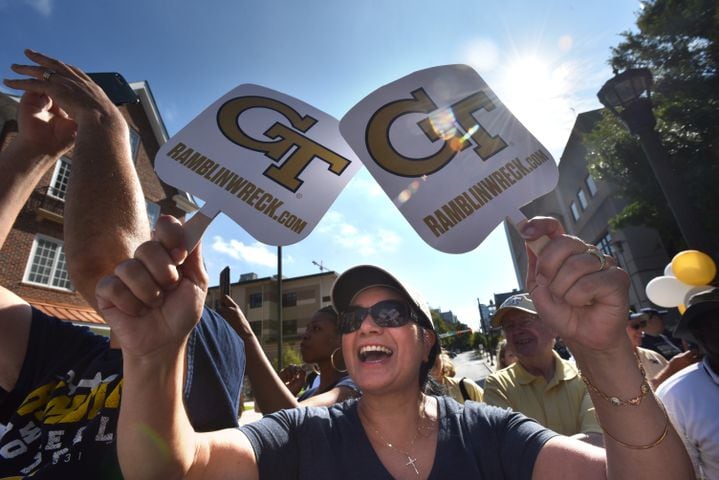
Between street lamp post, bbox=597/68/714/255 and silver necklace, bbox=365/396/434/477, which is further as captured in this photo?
street lamp post, bbox=597/68/714/255

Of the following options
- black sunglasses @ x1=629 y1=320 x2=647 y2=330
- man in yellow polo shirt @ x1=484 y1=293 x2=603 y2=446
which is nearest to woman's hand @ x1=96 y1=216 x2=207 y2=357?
man in yellow polo shirt @ x1=484 y1=293 x2=603 y2=446

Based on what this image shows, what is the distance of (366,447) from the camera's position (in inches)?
67.1

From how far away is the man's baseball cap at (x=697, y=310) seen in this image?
3.09 meters

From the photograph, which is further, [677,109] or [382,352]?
[677,109]

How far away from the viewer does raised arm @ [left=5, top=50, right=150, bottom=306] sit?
140cm

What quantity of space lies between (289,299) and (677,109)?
3703 cm

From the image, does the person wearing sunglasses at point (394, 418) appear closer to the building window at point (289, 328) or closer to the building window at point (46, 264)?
the building window at point (46, 264)

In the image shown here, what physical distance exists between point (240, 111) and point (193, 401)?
127cm

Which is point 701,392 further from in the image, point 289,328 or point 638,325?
point 289,328

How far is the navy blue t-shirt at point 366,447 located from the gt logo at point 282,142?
42.6 inches

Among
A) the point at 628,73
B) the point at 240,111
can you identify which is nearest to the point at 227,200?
the point at 240,111

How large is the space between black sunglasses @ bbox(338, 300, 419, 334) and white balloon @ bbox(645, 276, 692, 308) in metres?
6.15

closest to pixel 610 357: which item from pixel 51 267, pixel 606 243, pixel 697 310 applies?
pixel 697 310

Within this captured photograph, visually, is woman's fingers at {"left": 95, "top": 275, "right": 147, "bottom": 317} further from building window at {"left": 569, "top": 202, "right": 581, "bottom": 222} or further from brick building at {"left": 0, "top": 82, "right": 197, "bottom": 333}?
building window at {"left": 569, "top": 202, "right": 581, "bottom": 222}
